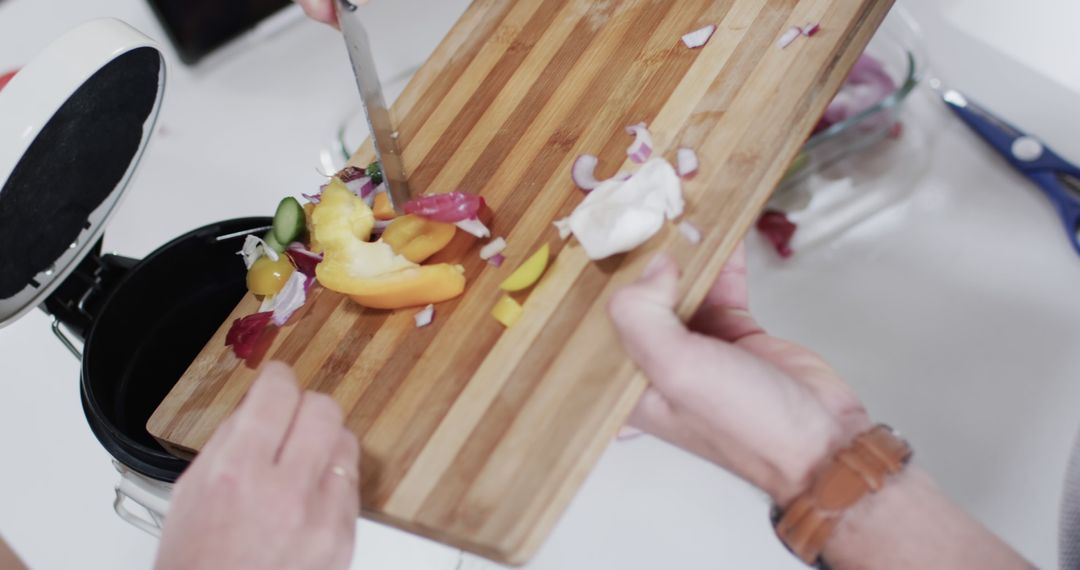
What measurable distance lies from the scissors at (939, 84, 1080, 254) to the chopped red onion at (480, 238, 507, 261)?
864 mm

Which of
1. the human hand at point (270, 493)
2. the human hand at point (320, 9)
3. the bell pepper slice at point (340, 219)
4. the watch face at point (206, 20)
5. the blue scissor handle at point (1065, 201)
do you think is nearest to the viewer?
the human hand at point (270, 493)

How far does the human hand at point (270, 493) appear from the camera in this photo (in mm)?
680

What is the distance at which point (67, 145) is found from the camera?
2.96ft

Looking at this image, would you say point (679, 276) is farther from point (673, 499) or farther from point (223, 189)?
point (223, 189)

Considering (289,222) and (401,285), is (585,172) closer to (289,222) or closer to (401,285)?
(401,285)

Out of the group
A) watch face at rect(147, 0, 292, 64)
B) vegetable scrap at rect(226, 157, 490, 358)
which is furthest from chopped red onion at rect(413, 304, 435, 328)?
watch face at rect(147, 0, 292, 64)

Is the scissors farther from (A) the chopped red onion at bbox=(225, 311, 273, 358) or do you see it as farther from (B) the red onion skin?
(A) the chopped red onion at bbox=(225, 311, 273, 358)

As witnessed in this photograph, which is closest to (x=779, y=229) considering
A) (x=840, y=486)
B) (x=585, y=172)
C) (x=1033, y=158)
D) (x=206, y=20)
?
(x=1033, y=158)

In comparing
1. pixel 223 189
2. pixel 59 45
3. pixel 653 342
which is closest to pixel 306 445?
pixel 653 342

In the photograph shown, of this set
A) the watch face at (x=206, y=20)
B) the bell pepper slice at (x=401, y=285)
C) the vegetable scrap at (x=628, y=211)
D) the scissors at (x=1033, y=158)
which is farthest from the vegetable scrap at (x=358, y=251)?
the scissors at (x=1033, y=158)

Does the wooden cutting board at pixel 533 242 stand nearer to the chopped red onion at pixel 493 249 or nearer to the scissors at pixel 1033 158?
the chopped red onion at pixel 493 249

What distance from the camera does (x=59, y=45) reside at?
843 millimetres

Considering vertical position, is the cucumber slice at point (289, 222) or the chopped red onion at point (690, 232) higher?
the cucumber slice at point (289, 222)

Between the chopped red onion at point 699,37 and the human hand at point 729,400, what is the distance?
0.94 ft
